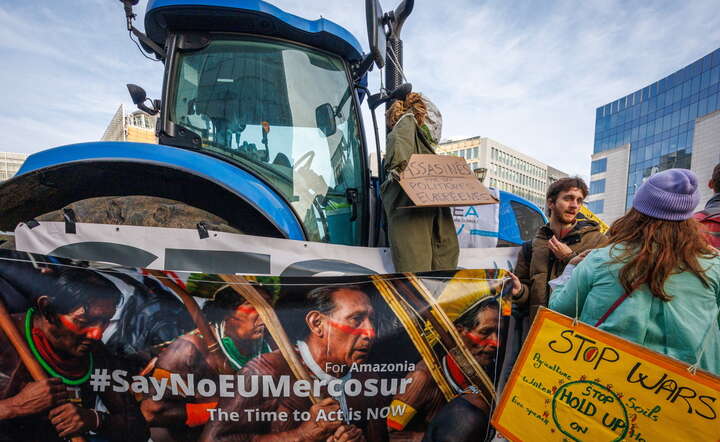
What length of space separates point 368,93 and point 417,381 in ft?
7.76

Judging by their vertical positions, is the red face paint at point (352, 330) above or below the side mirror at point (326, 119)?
below

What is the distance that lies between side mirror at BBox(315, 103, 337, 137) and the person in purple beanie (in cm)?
189

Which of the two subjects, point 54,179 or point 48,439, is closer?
point 48,439

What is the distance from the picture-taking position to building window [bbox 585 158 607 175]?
4747 cm

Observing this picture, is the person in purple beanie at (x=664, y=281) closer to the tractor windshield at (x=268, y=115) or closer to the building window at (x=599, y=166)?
the tractor windshield at (x=268, y=115)

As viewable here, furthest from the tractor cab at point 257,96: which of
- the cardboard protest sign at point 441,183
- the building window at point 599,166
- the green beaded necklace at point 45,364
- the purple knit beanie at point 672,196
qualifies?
the building window at point 599,166

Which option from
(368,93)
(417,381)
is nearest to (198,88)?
(368,93)

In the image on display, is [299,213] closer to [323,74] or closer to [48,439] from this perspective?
[323,74]

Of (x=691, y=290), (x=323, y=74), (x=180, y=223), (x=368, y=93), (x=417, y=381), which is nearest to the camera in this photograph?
(x=691, y=290)

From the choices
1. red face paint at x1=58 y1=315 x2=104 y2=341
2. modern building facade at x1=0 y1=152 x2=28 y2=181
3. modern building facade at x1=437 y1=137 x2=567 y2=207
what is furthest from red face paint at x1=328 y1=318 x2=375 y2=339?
modern building facade at x1=0 y1=152 x2=28 y2=181

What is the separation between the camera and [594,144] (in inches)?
2032

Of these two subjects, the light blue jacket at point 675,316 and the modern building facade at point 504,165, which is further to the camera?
the modern building facade at point 504,165

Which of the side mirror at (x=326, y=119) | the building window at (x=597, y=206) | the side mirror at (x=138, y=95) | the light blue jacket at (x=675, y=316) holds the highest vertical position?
the building window at (x=597, y=206)

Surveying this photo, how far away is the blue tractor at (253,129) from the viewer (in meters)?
1.93
